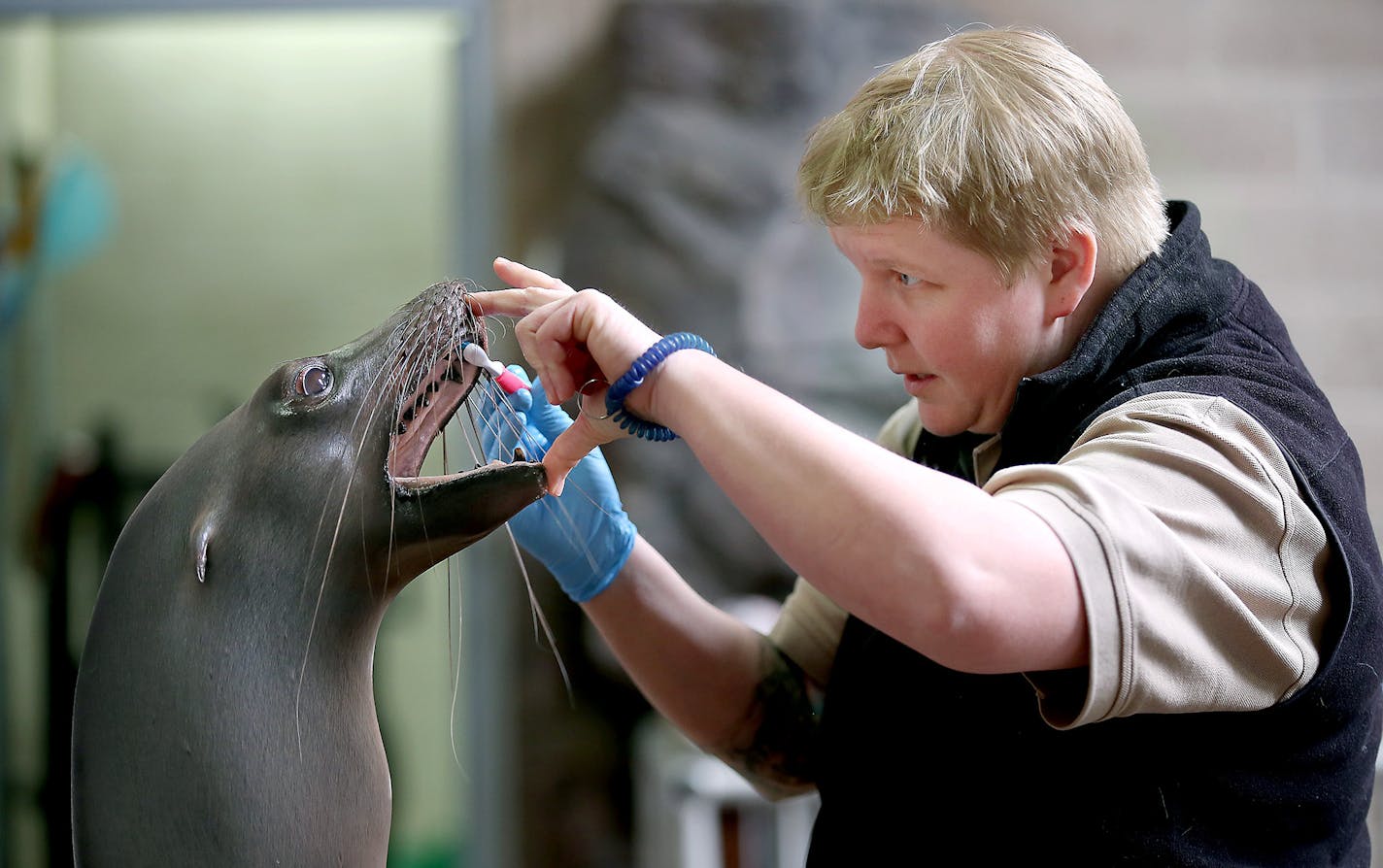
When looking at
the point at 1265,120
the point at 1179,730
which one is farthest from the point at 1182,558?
the point at 1265,120

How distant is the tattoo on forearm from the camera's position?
53.3 inches

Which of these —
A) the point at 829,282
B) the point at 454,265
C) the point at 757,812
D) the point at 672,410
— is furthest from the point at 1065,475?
the point at 454,265

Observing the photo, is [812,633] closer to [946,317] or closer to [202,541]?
[946,317]

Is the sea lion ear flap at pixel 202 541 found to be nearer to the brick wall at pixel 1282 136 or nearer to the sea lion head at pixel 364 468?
the sea lion head at pixel 364 468

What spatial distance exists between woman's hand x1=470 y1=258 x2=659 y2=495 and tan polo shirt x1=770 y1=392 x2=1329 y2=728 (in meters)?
0.29

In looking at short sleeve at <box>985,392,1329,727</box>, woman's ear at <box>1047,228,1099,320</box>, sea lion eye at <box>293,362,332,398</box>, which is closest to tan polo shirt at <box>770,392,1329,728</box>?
short sleeve at <box>985,392,1329,727</box>

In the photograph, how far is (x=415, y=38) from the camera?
316 cm

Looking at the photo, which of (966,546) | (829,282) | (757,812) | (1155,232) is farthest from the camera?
(829,282)

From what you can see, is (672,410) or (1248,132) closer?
(672,410)

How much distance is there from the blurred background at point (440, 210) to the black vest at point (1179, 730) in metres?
1.89

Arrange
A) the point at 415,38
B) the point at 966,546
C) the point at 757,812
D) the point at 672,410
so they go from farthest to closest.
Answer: the point at 415,38, the point at 757,812, the point at 672,410, the point at 966,546

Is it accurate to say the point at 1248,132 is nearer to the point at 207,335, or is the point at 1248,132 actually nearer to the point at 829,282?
the point at 829,282

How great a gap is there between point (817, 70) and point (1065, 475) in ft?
7.56

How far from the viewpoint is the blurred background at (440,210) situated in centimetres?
299
